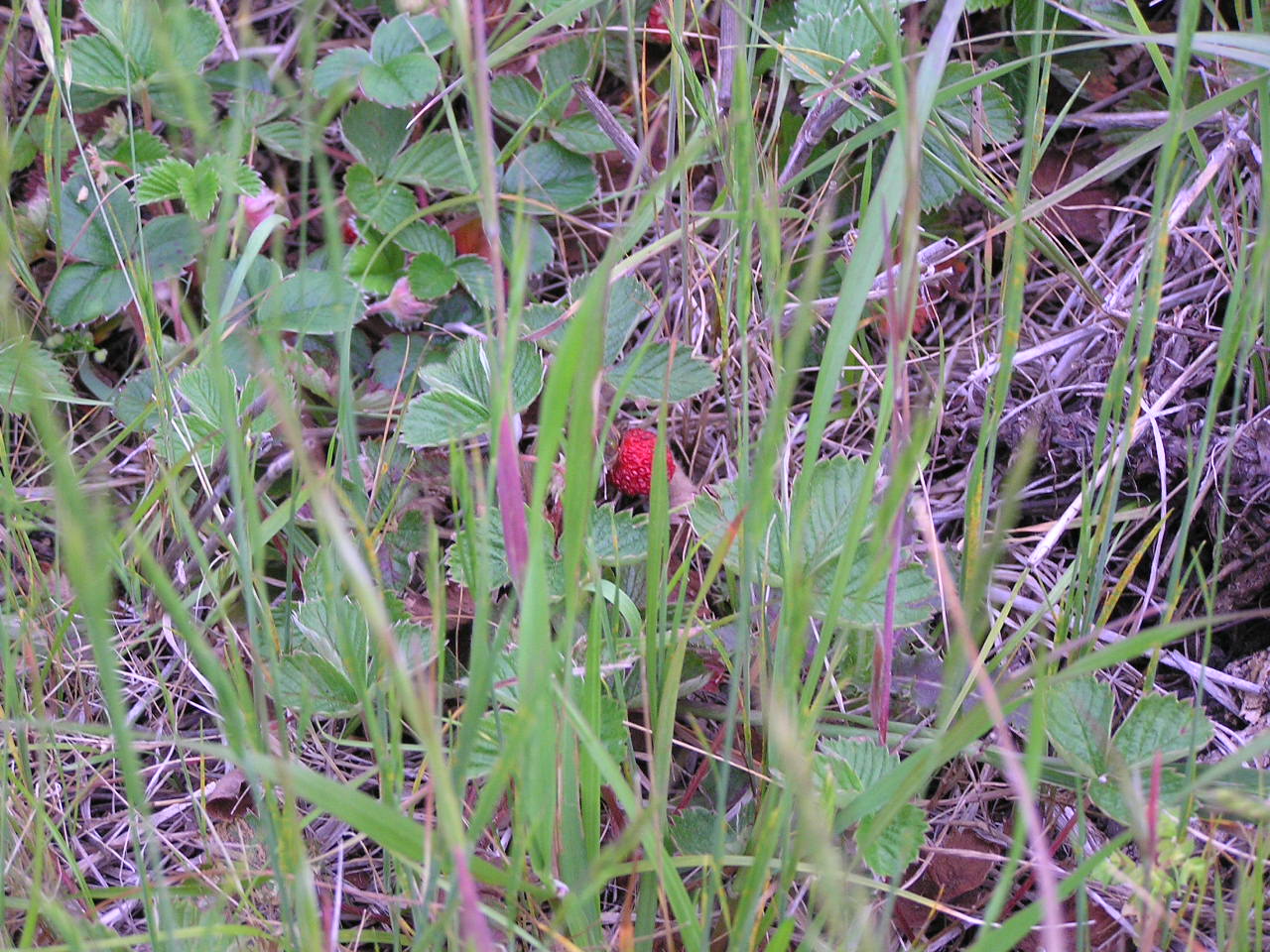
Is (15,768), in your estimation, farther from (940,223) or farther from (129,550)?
(940,223)

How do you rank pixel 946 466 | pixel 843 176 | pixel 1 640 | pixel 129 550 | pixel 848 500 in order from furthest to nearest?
pixel 843 176
pixel 946 466
pixel 129 550
pixel 848 500
pixel 1 640

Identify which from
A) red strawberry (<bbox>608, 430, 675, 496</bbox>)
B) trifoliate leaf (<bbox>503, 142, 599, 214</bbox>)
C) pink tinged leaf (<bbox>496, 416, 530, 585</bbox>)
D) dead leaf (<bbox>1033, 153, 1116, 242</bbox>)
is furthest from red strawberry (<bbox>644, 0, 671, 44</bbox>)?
pink tinged leaf (<bbox>496, 416, 530, 585</bbox>)

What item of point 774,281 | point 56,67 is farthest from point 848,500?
point 56,67

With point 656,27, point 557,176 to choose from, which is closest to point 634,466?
point 557,176

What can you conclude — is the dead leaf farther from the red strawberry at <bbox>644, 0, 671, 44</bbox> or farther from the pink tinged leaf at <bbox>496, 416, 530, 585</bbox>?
the pink tinged leaf at <bbox>496, 416, 530, 585</bbox>

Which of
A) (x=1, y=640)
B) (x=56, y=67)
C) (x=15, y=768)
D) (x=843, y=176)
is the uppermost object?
(x=56, y=67)

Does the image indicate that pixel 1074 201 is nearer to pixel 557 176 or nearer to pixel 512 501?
pixel 557 176

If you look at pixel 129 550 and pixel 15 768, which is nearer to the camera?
pixel 15 768
